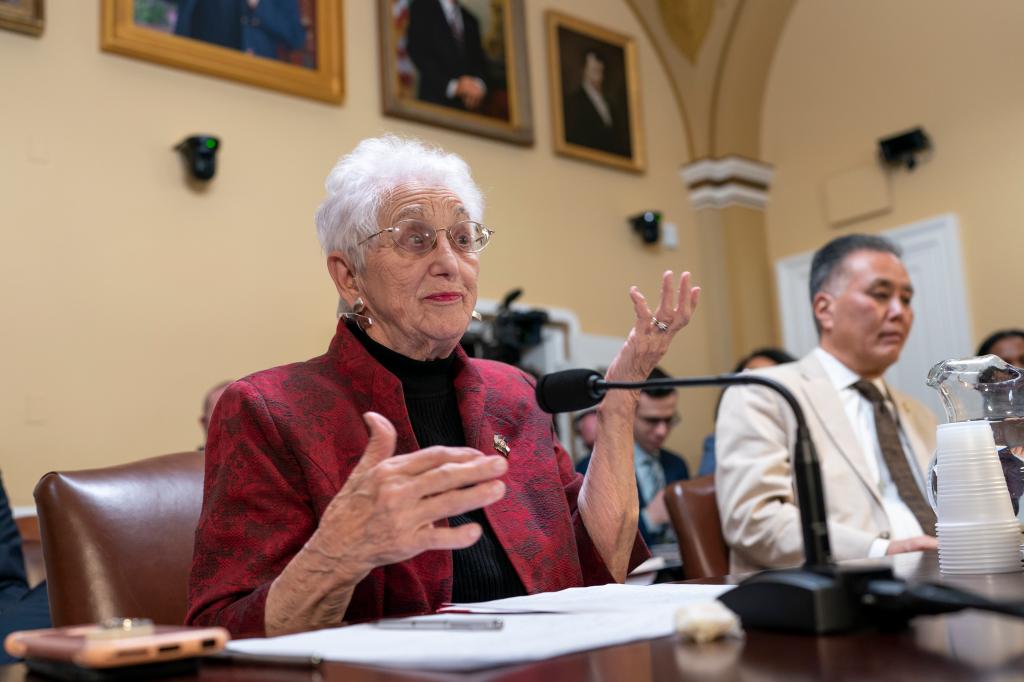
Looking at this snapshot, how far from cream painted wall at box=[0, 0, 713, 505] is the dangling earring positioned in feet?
10.2

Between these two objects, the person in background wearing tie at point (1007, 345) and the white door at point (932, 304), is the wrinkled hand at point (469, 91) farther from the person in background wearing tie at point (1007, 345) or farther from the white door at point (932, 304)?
the person in background wearing tie at point (1007, 345)

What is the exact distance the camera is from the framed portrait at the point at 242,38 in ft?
17.4

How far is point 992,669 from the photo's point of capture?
0.81 metres

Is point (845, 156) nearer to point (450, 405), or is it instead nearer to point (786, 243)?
point (786, 243)

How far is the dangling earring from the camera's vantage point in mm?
2180

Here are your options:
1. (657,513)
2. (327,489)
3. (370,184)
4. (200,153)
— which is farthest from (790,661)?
(200,153)

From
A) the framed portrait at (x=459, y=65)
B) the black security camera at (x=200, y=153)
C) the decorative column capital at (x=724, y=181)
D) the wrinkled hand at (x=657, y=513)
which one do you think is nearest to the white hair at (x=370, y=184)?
the wrinkled hand at (x=657, y=513)

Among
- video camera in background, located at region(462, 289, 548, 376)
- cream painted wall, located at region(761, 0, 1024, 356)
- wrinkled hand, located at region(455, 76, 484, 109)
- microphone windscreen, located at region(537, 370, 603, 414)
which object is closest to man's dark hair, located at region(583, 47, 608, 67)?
wrinkled hand, located at region(455, 76, 484, 109)

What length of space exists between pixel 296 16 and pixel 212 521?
189 inches

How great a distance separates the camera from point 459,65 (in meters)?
6.66

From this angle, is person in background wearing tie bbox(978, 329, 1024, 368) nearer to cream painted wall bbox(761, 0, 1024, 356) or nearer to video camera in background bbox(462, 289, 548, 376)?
cream painted wall bbox(761, 0, 1024, 356)

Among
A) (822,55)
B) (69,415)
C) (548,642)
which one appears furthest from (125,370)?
(822,55)

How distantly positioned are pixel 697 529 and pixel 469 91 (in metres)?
4.29

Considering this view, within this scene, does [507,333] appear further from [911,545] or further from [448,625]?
[448,625]
